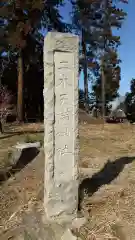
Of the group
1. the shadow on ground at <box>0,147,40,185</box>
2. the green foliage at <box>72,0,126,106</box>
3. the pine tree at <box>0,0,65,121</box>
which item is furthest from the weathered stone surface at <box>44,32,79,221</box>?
the green foliage at <box>72,0,126,106</box>

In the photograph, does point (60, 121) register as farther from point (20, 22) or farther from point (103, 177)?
point (20, 22)

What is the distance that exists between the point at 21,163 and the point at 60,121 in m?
2.93

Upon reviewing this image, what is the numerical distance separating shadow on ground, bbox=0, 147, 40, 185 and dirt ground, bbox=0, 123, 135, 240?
135 mm

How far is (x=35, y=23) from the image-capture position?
52.0 feet

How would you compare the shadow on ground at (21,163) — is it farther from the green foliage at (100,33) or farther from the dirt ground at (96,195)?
the green foliage at (100,33)

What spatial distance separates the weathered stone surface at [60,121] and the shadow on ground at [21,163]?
1857 millimetres

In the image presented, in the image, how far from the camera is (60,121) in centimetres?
358

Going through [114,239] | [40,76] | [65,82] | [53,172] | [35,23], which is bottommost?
[114,239]

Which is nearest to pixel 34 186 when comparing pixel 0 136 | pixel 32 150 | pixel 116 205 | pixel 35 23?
pixel 116 205

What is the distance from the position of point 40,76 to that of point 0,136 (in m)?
12.1

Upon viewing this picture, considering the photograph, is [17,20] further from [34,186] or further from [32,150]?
[34,186]

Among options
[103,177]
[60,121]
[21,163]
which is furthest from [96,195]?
[21,163]

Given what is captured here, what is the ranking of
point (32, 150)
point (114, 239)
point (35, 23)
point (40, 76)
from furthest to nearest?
1. point (40, 76)
2. point (35, 23)
3. point (32, 150)
4. point (114, 239)

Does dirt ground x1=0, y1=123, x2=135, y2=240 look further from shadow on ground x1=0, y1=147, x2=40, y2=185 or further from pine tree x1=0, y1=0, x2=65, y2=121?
pine tree x1=0, y1=0, x2=65, y2=121
